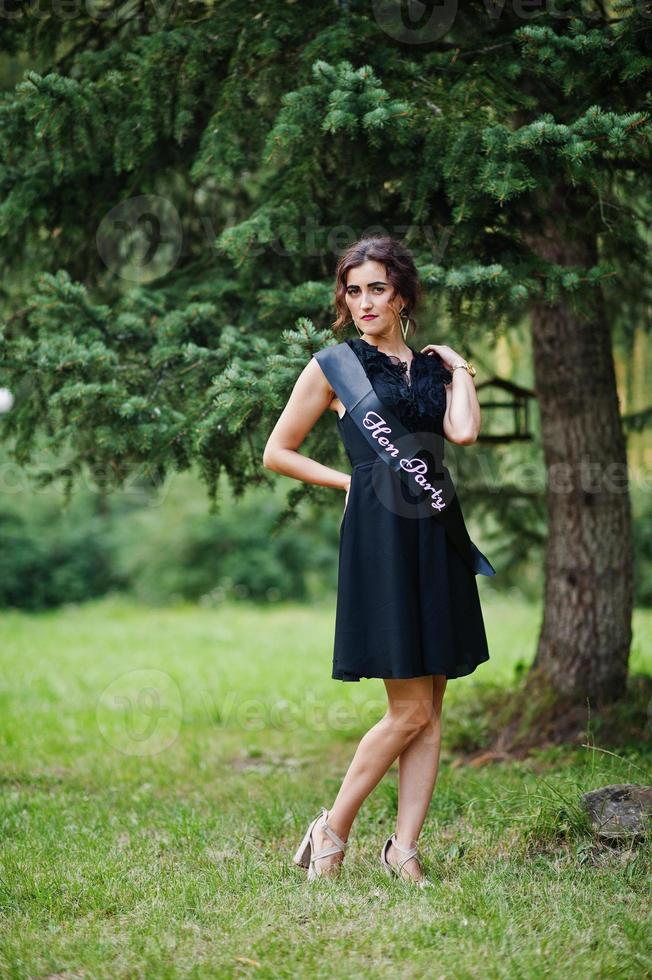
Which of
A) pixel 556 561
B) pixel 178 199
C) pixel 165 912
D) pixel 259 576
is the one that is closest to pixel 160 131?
pixel 178 199

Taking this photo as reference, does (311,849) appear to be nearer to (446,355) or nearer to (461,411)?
(461,411)

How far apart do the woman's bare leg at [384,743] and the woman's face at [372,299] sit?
117 centimetres

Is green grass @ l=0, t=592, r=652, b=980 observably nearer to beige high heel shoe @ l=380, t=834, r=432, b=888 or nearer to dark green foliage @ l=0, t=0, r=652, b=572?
beige high heel shoe @ l=380, t=834, r=432, b=888

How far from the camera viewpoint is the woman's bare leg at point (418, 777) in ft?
10.3

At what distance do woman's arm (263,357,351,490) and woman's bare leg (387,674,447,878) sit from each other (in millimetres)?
784

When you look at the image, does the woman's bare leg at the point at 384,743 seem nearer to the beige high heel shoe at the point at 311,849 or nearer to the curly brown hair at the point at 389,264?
the beige high heel shoe at the point at 311,849

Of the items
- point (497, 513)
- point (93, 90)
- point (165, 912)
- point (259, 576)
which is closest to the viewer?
point (165, 912)

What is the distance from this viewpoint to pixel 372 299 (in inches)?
123

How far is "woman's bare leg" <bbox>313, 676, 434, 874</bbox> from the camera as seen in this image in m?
3.07

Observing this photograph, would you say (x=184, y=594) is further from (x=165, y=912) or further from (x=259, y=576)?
(x=165, y=912)

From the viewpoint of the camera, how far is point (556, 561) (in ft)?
16.8

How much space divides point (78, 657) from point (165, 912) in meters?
6.98

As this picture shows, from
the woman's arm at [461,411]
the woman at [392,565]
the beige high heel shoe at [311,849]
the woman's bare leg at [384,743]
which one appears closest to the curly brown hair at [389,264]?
the woman at [392,565]

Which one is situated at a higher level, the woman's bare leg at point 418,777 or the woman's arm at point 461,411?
the woman's arm at point 461,411
